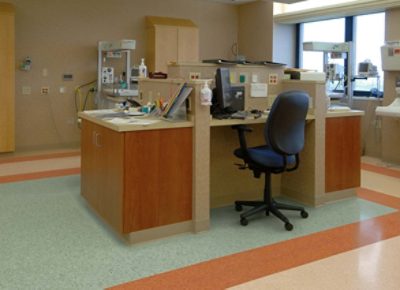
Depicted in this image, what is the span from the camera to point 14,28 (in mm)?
6238

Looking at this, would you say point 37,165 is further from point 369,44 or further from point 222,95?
point 369,44

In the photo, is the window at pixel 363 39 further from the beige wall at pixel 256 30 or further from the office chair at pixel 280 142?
the office chair at pixel 280 142

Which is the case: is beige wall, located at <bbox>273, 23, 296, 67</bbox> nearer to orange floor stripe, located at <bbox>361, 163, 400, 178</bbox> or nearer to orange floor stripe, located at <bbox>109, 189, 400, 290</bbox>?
orange floor stripe, located at <bbox>361, 163, 400, 178</bbox>

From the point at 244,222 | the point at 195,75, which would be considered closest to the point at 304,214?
the point at 244,222

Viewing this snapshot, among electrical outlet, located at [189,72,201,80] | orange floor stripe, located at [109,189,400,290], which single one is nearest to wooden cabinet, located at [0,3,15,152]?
electrical outlet, located at [189,72,201,80]

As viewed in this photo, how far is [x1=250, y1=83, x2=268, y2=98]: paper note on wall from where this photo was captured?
4.11 meters

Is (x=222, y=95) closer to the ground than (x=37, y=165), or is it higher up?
higher up

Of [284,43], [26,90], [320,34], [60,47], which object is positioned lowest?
[26,90]

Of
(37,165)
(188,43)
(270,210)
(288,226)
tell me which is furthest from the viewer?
(188,43)

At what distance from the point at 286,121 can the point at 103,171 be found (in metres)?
1.54

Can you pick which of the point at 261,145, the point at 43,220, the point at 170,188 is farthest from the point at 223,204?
the point at 43,220

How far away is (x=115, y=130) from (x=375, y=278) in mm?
1986

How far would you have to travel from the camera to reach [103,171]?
3.42 metres

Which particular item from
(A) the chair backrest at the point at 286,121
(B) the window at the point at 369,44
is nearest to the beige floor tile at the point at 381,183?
(A) the chair backrest at the point at 286,121
